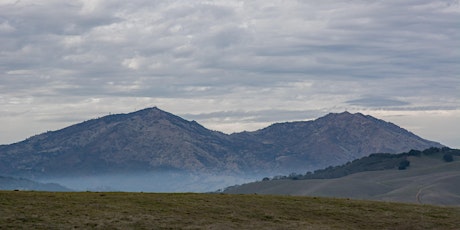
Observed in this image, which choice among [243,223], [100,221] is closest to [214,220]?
[243,223]

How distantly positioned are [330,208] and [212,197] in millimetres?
11802

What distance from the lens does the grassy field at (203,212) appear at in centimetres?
5700

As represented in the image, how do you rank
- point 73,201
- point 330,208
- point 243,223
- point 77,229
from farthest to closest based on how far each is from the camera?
1. point 330,208
2. point 73,201
3. point 243,223
4. point 77,229

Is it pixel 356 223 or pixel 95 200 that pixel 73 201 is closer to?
pixel 95 200

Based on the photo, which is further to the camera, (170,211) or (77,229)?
(170,211)

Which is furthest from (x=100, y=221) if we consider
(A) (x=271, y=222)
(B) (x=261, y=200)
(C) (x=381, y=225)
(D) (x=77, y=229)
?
(C) (x=381, y=225)

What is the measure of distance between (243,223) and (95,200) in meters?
14.4

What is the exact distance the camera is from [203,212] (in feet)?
210

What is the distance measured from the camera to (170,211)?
63188 mm

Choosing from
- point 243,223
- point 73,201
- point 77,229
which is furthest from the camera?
point 73,201

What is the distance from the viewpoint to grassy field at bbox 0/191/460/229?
57.0 metres

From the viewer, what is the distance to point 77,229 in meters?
53.9

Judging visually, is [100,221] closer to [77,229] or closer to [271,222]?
[77,229]

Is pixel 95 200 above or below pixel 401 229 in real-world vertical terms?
above
